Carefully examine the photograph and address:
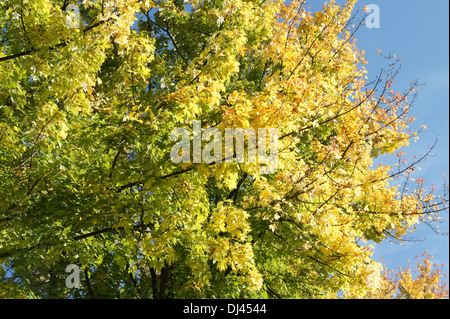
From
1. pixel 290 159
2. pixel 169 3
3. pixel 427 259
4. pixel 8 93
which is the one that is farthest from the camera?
pixel 427 259

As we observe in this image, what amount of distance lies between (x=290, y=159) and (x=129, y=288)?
5.24 m

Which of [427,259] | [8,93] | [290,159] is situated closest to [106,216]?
[8,93]

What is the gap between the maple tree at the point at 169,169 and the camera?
19.1ft

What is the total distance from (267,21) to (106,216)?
6703mm

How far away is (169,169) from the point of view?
5984mm

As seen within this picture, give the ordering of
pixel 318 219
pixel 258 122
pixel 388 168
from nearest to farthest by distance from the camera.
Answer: pixel 258 122, pixel 318 219, pixel 388 168

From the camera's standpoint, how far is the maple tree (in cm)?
581

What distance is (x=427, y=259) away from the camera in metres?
23.2

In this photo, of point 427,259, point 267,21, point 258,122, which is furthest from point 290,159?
point 427,259

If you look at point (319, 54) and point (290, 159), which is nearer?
point (290, 159)

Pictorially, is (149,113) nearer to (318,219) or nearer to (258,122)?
(258,122)
